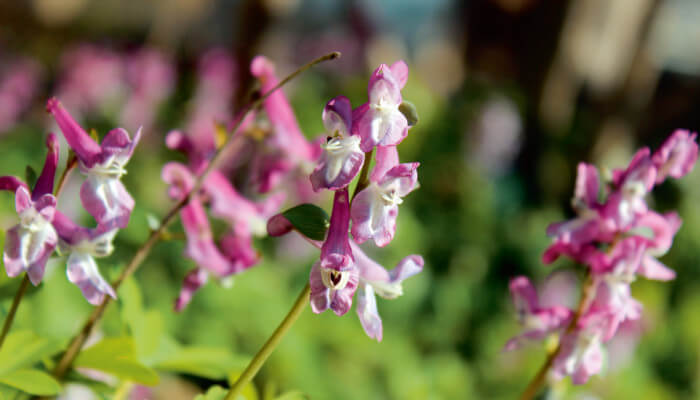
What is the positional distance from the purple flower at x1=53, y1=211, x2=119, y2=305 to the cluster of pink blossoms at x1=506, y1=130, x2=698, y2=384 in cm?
51

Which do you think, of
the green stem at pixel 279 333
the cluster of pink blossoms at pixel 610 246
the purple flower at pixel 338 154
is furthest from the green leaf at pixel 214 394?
the cluster of pink blossoms at pixel 610 246

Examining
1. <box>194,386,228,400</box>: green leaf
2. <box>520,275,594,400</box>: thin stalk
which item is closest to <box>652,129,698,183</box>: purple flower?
<box>520,275,594,400</box>: thin stalk

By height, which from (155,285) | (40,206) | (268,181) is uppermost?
(40,206)

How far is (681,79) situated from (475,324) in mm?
3652

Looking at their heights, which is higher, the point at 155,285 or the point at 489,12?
the point at 489,12

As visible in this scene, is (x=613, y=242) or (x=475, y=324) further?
(x=475, y=324)

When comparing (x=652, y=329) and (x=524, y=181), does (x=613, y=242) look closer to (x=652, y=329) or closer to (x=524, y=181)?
(x=652, y=329)

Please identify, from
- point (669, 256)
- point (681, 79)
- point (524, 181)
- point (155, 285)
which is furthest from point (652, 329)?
point (681, 79)

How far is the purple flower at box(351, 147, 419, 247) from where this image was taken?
1.88 ft

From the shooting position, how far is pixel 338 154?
57 cm

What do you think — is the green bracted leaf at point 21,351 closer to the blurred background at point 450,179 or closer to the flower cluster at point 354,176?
the flower cluster at point 354,176

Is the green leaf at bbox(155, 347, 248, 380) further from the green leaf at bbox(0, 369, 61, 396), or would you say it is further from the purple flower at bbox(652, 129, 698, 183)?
the purple flower at bbox(652, 129, 698, 183)

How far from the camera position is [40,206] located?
57 cm

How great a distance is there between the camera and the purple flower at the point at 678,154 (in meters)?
0.72
